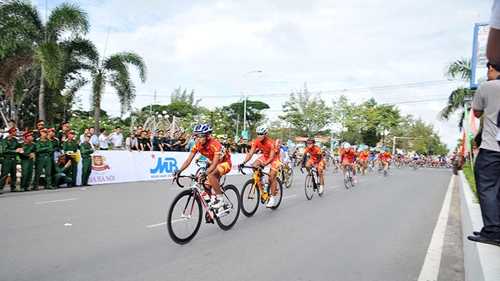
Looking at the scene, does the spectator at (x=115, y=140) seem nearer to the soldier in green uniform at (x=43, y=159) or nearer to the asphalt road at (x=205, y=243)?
the soldier in green uniform at (x=43, y=159)

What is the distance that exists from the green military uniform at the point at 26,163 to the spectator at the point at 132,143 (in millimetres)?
4529

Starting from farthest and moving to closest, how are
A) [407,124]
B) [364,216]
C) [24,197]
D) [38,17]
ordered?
[407,124], [38,17], [24,197], [364,216]

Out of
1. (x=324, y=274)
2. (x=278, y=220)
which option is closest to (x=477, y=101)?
(x=324, y=274)

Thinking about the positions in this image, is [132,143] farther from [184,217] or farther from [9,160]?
[184,217]

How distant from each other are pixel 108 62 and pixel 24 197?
12983mm

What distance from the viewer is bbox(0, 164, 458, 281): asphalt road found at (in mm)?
4559

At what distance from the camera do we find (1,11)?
17344 mm

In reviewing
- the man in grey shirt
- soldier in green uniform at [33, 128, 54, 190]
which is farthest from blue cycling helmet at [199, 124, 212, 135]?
soldier in green uniform at [33, 128, 54, 190]

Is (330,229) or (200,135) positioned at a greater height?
(200,135)

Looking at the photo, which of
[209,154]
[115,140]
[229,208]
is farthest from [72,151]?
[229,208]

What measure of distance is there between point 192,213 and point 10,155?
296 inches

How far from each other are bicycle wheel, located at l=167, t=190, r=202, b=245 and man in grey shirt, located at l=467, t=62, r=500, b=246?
3968 millimetres

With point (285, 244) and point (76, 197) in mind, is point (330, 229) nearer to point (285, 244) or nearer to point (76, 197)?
point (285, 244)

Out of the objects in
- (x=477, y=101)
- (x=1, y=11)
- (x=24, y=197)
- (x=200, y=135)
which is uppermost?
(x=1, y=11)
